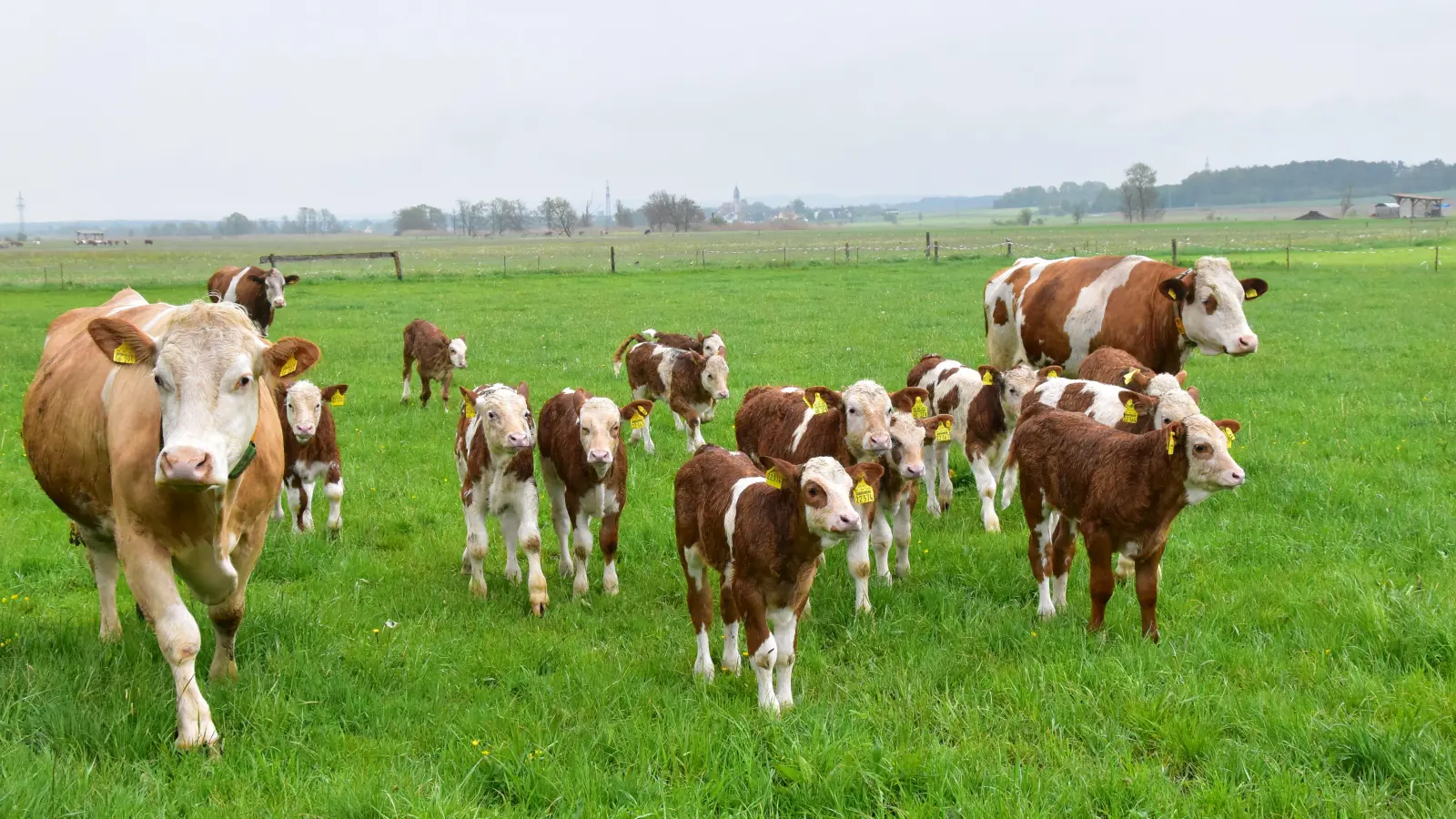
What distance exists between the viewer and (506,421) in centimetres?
686

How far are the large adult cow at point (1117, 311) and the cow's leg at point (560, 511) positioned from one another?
20.1ft

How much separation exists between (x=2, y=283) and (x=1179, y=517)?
46.5 m

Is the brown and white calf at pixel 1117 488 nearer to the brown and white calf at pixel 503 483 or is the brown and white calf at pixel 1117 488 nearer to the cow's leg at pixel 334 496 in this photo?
the brown and white calf at pixel 503 483

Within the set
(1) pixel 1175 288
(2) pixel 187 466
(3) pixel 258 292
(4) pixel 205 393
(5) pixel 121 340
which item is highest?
(3) pixel 258 292

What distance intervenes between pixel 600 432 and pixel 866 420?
1901 mm

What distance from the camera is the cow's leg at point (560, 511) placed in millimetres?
7719

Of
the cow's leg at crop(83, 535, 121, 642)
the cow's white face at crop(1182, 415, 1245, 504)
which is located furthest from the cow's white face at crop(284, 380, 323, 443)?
the cow's white face at crop(1182, 415, 1245, 504)

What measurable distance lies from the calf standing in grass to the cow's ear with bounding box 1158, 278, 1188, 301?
59.0 inches

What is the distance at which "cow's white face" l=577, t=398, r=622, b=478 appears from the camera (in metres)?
6.72

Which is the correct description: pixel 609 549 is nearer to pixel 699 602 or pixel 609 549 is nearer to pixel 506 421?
pixel 506 421

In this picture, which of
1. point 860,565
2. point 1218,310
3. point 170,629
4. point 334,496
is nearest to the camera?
point 170,629

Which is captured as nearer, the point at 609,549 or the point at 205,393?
the point at 205,393

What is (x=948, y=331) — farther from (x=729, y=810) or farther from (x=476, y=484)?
(x=729, y=810)

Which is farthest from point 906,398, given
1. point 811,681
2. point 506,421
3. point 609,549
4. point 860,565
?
point 506,421
